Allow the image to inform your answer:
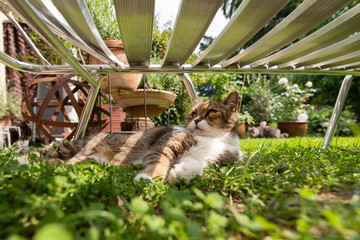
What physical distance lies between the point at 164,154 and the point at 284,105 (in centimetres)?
828

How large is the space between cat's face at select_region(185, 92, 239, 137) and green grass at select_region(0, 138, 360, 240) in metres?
0.74

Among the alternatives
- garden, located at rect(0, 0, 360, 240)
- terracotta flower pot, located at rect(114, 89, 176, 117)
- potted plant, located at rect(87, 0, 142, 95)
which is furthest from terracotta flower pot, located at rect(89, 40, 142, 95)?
garden, located at rect(0, 0, 360, 240)

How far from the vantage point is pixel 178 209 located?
55 cm

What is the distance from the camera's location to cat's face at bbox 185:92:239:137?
178 cm

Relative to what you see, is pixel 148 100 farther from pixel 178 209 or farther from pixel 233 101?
pixel 178 209

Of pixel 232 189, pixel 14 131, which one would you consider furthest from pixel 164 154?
pixel 14 131

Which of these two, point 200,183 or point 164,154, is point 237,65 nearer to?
point 164,154

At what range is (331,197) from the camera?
0.76m

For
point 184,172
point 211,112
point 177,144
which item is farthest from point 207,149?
point 184,172

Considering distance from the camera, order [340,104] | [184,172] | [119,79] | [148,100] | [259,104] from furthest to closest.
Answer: [259,104] → [148,100] → [119,79] → [340,104] → [184,172]

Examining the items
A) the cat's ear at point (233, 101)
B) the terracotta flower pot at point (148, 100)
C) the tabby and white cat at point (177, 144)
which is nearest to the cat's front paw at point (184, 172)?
the tabby and white cat at point (177, 144)

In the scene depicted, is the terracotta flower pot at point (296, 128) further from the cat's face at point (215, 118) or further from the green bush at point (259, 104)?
the cat's face at point (215, 118)

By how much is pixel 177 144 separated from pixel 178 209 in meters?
0.97

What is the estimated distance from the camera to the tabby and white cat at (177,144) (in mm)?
1538
